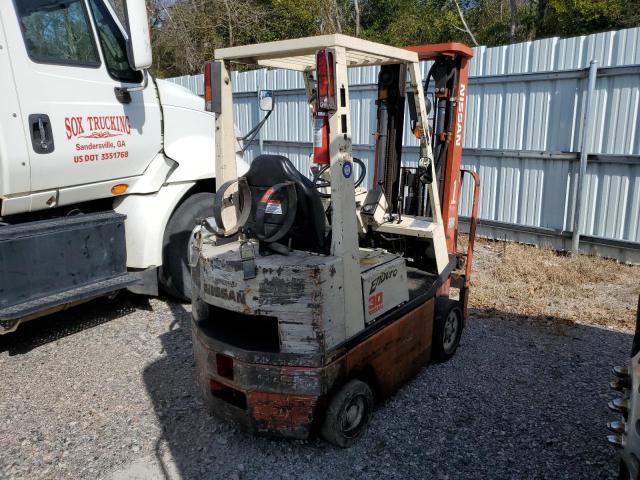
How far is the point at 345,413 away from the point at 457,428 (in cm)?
84

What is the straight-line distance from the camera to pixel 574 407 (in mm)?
3902

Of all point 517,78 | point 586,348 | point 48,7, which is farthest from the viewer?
point 517,78

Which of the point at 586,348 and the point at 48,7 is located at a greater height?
the point at 48,7

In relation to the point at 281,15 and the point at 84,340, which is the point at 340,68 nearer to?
the point at 84,340

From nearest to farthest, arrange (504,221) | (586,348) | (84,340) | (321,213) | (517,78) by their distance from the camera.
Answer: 1. (321,213)
2. (586,348)
3. (84,340)
4. (517,78)
5. (504,221)

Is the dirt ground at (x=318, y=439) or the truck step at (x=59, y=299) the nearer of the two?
the dirt ground at (x=318, y=439)

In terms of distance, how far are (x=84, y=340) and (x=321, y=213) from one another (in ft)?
9.93

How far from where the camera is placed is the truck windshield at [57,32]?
421cm

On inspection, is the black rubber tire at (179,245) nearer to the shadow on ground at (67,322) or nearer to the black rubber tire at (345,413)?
the shadow on ground at (67,322)

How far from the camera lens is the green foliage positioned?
21.5 metres

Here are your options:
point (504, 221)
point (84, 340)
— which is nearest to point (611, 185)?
point (504, 221)

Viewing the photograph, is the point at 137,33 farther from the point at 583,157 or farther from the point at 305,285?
the point at 583,157

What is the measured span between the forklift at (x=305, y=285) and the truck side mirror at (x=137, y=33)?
2.88ft

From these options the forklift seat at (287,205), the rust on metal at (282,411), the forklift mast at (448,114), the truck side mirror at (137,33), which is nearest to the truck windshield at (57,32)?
the truck side mirror at (137,33)
